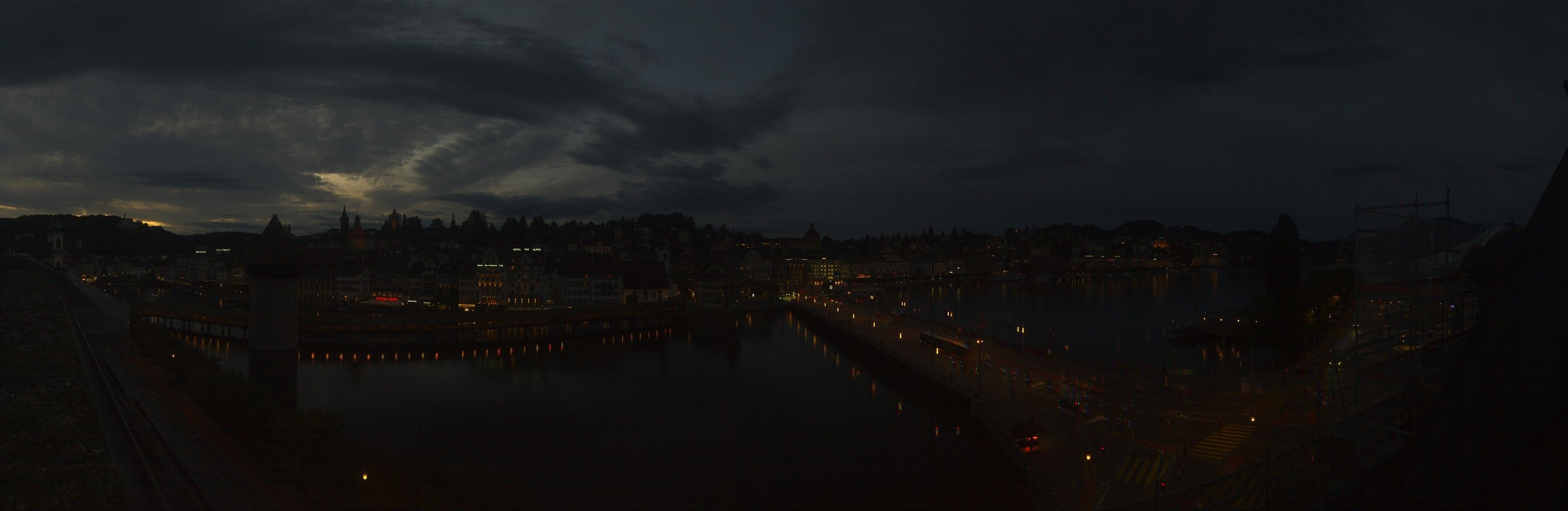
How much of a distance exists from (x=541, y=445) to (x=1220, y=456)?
27.0ft

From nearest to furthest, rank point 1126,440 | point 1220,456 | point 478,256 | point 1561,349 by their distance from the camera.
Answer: point 1561,349, point 1220,456, point 1126,440, point 478,256

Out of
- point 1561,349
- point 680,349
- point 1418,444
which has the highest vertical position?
point 1561,349

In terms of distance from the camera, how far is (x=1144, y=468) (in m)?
6.52

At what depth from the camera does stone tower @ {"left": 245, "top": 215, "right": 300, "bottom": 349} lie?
16172 millimetres

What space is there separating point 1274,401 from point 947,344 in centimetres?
699

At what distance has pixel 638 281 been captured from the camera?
2762cm

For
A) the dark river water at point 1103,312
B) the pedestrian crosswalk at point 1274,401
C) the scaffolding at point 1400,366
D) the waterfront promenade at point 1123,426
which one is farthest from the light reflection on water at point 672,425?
the dark river water at point 1103,312

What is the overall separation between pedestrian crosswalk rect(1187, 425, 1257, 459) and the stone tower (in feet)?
62.8

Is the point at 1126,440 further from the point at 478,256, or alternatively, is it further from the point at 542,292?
the point at 478,256

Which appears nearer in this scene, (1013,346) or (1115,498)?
(1115,498)

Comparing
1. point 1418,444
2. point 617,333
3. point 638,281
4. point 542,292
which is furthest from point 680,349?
point 1418,444

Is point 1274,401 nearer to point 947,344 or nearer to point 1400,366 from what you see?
point 1400,366

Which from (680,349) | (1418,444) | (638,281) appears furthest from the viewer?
(638,281)

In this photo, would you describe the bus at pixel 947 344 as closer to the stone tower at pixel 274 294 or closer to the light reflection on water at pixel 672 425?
the light reflection on water at pixel 672 425
